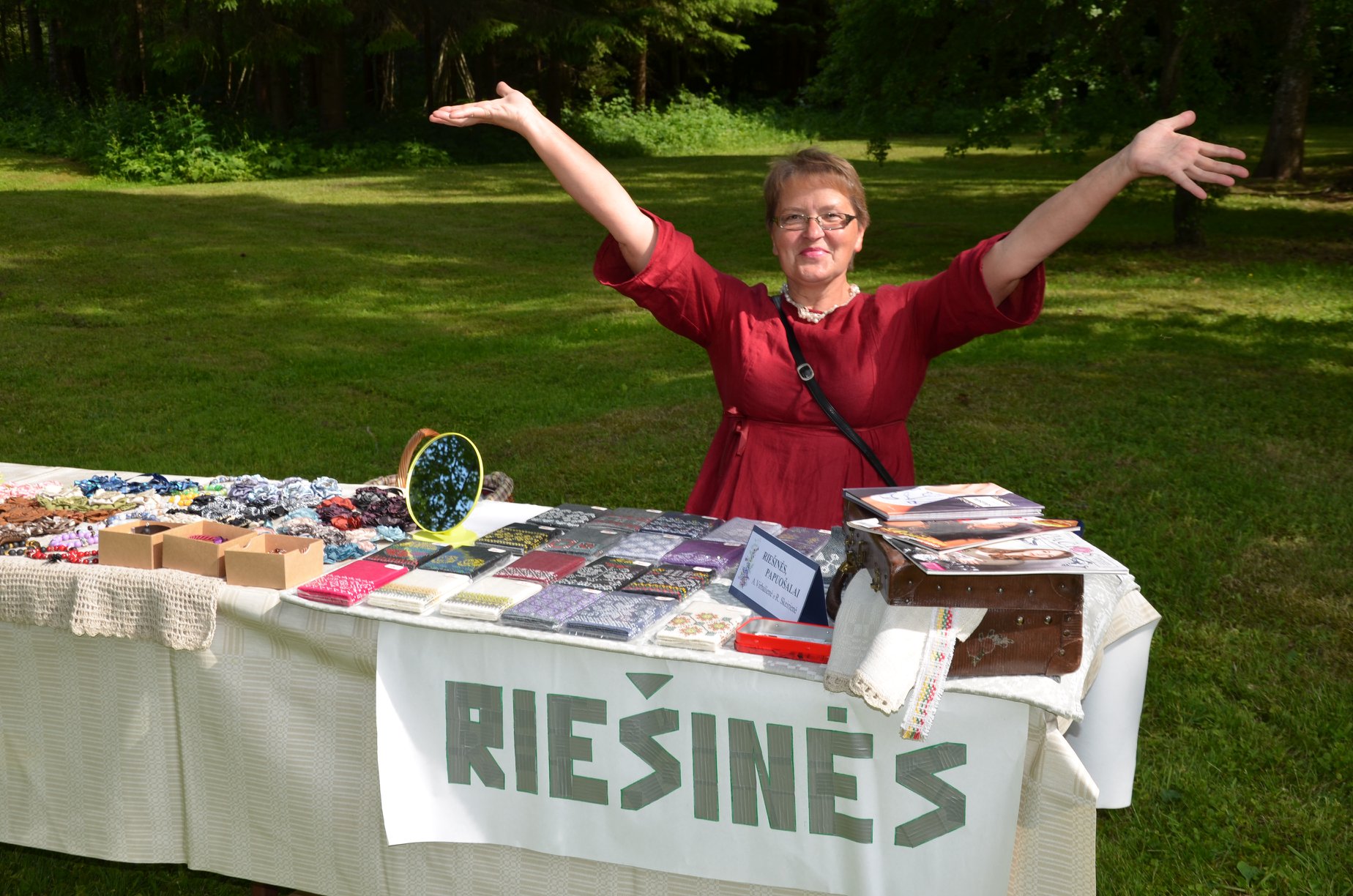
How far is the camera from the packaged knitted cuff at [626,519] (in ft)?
9.41

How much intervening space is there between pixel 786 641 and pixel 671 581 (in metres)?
0.37

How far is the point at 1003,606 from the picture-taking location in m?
1.99

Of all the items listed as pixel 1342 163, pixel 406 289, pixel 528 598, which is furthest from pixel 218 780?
pixel 1342 163

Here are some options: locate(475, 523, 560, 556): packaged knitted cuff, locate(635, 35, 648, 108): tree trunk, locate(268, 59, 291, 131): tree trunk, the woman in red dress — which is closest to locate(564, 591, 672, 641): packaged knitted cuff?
locate(475, 523, 560, 556): packaged knitted cuff

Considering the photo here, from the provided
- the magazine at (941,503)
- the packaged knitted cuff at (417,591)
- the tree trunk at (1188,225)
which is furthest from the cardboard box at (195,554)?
the tree trunk at (1188,225)

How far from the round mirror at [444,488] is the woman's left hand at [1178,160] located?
5.18 ft

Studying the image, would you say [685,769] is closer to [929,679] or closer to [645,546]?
[929,679]

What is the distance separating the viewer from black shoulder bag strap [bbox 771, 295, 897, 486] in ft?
9.98

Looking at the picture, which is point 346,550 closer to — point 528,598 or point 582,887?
point 528,598

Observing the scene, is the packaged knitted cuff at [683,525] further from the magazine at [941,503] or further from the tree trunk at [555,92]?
the tree trunk at [555,92]

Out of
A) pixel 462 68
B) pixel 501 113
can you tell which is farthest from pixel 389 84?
pixel 501 113

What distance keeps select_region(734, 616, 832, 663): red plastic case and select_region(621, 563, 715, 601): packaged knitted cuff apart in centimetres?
23

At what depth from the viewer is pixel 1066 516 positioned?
5863mm

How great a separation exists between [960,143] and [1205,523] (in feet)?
25.1
